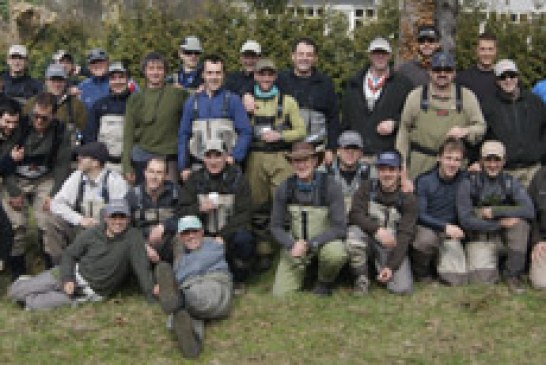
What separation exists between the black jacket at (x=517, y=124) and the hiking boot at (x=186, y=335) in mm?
3712

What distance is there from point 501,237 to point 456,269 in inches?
23.6

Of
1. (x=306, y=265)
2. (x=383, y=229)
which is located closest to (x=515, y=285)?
(x=383, y=229)

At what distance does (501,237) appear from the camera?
696cm

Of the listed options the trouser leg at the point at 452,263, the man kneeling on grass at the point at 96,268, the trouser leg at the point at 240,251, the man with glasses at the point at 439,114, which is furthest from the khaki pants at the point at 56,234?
the trouser leg at the point at 452,263

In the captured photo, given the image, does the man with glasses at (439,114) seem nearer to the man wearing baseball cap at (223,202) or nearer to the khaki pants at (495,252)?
the khaki pants at (495,252)

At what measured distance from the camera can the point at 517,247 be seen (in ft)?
22.2

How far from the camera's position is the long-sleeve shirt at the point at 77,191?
6879 millimetres

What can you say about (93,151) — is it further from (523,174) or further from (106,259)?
(523,174)

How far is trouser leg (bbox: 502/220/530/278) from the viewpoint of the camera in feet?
22.2

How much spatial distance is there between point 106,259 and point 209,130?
5.50 ft

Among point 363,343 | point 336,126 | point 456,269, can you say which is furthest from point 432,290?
point 336,126

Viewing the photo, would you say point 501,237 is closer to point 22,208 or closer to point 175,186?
Result: point 175,186

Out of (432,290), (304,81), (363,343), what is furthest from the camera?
(304,81)

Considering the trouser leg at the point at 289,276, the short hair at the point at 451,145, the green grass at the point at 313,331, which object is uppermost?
the short hair at the point at 451,145
